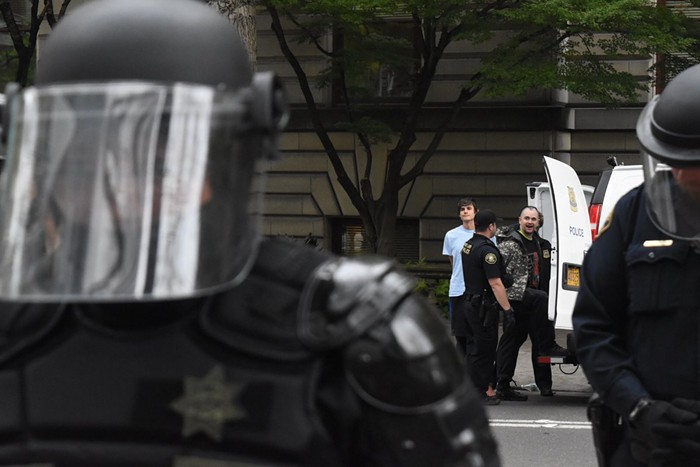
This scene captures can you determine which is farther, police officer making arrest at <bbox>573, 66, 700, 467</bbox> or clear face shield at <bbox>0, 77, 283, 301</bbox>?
police officer making arrest at <bbox>573, 66, 700, 467</bbox>

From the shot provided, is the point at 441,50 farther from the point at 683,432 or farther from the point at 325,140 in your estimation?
the point at 683,432

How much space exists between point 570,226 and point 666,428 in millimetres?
7892

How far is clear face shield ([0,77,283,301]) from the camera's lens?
1750 millimetres

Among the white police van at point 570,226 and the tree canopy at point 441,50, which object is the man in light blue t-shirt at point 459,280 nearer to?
the white police van at point 570,226

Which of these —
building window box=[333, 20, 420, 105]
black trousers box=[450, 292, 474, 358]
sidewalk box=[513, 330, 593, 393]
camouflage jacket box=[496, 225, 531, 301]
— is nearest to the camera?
camouflage jacket box=[496, 225, 531, 301]

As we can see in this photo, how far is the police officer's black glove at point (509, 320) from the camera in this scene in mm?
10891

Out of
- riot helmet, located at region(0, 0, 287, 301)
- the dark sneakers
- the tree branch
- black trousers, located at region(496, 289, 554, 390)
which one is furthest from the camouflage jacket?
riot helmet, located at region(0, 0, 287, 301)

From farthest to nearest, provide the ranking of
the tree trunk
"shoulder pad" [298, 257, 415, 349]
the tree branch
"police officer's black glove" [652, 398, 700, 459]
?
the tree branch, the tree trunk, "police officer's black glove" [652, 398, 700, 459], "shoulder pad" [298, 257, 415, 349]

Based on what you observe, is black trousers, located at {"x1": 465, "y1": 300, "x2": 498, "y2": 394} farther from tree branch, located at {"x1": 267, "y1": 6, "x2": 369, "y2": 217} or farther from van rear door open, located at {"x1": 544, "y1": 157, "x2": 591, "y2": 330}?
tree branch, located at {"x1": 267, "y1": 6, "x2": 369, "y2": 217}

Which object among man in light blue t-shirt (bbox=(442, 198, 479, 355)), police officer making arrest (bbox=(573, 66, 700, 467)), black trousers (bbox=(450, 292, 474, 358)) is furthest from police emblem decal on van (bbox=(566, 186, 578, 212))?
police officer making arrest (bbox=(573, 66, 700, 467))

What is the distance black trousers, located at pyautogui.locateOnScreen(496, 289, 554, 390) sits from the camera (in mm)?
11211

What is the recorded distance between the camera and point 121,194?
1766 mm

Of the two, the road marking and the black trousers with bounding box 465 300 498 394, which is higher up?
the black trousers with bounding box 465 300 498 394

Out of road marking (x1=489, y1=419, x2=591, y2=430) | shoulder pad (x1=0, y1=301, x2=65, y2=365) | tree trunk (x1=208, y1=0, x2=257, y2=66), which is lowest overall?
road marking (x1=489, y1=419, x2=591, y2=430)
